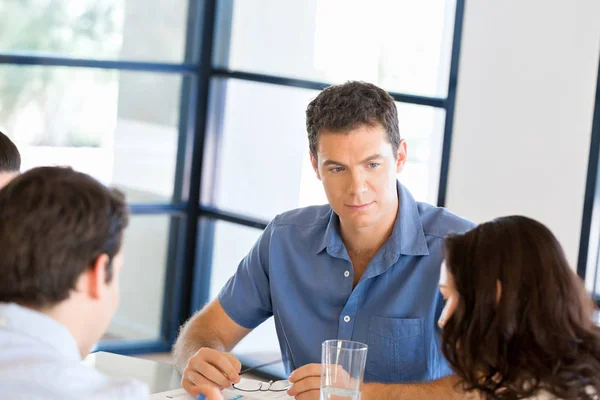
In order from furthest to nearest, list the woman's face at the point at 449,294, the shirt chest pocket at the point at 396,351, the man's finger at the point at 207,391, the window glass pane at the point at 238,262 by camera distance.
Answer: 1. the window glass pane at the point at 238,262
2. the shirt chest pocket at the point at 396,351
3. the man's finger at the point at 207,391
4. the woman's face at the point at 449,294

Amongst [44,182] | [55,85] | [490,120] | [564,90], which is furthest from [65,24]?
[44,182]

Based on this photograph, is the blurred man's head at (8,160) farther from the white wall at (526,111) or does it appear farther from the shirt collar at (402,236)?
the white wall at (526,111)

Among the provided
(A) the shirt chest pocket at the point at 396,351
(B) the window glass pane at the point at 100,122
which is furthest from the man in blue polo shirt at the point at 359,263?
(B) the window glass pane at the point at 100,122

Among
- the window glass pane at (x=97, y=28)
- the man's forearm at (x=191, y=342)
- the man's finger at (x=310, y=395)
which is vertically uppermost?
the window glass pane at (x=97, y=28)

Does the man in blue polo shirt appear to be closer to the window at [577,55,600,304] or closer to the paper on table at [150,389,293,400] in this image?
the paper on table at [150,389,293,400]

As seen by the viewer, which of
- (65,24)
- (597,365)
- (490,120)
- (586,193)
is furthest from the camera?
(65,24)

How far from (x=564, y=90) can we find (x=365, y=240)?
1367mm

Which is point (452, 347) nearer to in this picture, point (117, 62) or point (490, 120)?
point (490, 120)

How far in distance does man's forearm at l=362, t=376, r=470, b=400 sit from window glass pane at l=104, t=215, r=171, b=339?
2.94m

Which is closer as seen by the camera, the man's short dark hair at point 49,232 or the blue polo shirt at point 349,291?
the man's short dark hair at point 49,232

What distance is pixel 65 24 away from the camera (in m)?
4.48

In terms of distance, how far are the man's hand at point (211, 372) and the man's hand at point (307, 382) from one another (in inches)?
6.3

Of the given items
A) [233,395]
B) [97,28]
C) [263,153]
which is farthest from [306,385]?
[97,28]

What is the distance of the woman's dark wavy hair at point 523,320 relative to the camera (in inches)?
64.1
